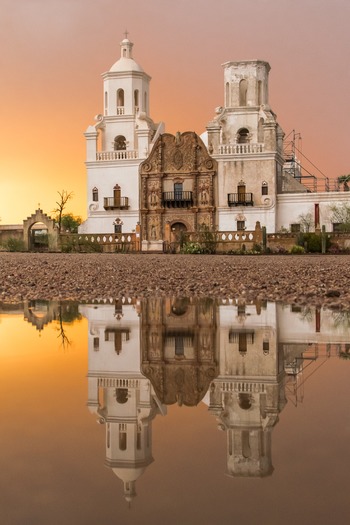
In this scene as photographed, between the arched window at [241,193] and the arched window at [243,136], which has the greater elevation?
the arched window at [243,136]

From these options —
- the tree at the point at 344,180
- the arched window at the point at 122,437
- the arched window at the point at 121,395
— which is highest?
the tree at the point at 344,180

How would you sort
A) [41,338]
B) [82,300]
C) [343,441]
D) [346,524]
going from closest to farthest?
[346,524] → [343,441] → [41,338] → [82,300]

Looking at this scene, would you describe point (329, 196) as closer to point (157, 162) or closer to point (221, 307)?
point (157, 162)

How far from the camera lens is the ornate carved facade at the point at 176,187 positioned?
5603 centimetres

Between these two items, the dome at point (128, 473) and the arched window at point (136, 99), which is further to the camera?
the arched window at point (136, 99)

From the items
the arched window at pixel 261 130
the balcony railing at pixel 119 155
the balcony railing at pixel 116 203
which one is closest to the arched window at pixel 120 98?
the balcony railing at pixel 119 155

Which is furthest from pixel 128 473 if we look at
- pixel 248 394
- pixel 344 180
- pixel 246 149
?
pixel 344 180

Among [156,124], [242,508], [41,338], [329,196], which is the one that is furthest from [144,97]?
[242,508]

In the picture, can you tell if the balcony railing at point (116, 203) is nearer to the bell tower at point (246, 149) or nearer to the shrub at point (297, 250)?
the bell tower at point (246, 149)

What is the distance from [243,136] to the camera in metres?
57.3

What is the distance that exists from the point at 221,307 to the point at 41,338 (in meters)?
2.99

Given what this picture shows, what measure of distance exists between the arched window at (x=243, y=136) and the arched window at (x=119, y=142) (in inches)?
373

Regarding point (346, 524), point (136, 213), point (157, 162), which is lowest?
point (346, 524)

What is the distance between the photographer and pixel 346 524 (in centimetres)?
200
